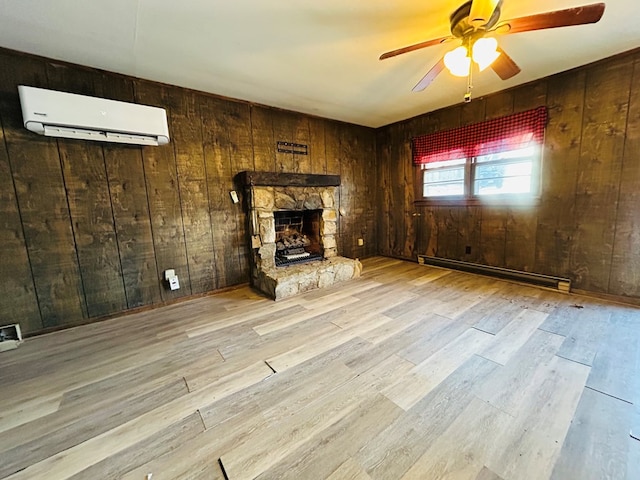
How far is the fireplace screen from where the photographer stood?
3684mm

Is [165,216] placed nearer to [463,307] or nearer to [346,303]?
[346,303]

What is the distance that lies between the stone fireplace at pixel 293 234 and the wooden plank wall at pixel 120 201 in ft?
0.97

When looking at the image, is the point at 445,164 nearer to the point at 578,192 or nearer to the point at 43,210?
the point at 578,192

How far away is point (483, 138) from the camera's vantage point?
10.9 feet

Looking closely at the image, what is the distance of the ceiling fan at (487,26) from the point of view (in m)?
1.36

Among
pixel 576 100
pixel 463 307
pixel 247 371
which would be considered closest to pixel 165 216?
pixel 247 371

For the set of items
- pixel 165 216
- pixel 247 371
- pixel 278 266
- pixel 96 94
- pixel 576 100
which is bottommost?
pixel 247 371

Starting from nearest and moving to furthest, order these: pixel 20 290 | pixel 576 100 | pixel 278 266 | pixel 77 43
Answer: pixel 77 43, pixel 20 290, pixel 576 100, pixel 278 266

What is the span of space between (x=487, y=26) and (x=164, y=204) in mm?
3203

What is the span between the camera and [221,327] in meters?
2.35

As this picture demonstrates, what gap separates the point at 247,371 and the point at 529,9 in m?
3.17

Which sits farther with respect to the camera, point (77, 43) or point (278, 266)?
point (278, 266)

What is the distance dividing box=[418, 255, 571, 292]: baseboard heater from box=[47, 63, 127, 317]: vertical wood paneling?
4.17 metres

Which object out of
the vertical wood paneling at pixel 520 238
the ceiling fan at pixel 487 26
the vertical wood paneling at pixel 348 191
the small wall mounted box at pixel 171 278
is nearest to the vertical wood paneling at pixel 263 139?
the vertical wood paneling at pixel 348 191
